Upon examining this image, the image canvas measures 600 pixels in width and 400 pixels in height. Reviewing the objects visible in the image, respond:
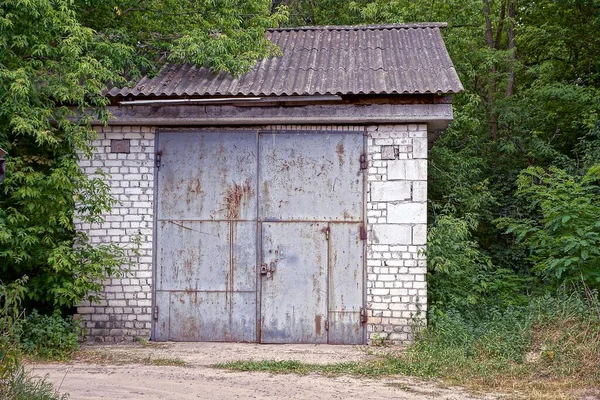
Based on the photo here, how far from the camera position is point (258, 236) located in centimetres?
870

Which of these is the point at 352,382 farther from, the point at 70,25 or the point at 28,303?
the point at 70,25

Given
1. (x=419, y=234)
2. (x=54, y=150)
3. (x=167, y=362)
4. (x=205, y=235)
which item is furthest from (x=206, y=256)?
(x=419, y=234)

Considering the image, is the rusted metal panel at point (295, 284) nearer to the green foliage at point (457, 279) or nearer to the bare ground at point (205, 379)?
the bare ground at point (205, 379)

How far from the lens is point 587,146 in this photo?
478 inches

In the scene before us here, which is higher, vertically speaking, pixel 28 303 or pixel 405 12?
pixel 405 12

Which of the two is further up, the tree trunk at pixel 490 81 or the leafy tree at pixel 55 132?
the tree trunk at pixel 490 81

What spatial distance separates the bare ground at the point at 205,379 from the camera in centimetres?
612

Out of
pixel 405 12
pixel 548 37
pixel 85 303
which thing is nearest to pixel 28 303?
pixel 85 303

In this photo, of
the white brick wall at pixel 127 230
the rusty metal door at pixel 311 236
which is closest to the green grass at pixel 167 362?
the white brick wall at pixel 127 230

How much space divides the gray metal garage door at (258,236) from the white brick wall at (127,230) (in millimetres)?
164

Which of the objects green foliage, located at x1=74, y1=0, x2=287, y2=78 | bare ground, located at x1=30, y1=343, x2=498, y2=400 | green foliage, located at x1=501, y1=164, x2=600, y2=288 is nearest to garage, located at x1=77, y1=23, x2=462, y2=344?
green foliage, located at x1=74, y1=0, x2=287, y2=78

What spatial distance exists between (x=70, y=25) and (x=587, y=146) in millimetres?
9113

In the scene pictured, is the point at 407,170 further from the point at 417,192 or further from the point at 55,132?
the point at 55,132

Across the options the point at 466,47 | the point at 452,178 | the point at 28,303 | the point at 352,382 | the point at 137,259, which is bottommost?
the point at 352,382
